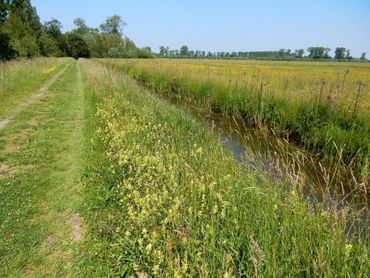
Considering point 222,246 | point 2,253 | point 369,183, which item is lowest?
point 369,183

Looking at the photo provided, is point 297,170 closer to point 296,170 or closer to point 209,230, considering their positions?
point 296,170

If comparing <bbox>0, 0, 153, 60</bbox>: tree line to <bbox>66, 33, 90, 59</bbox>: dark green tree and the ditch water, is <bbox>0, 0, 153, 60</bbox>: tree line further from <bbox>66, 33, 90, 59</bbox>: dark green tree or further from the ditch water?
the ditch water

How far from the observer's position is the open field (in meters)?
2.60

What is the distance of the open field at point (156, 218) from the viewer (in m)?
2.60

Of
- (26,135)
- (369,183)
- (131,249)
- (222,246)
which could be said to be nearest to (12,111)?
(26,135)

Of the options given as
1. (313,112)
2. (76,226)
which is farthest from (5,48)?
(76,226)

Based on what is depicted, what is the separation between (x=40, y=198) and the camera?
188 inches

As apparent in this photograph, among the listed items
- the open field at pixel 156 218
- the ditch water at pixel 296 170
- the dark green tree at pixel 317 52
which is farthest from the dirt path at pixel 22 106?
the dark green tree at pixel 317 52

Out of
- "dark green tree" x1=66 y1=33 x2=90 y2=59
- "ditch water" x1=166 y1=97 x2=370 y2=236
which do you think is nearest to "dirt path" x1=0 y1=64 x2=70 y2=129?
"ditch water" x1=166 y1=97 x2=370 y2=236

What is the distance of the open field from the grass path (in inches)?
0.7

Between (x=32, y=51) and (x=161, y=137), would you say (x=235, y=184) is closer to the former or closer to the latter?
(x=161, y=137)

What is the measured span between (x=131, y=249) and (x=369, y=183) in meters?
5.30

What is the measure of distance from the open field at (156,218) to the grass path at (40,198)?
0.02 meters

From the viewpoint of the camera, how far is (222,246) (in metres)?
2.82
